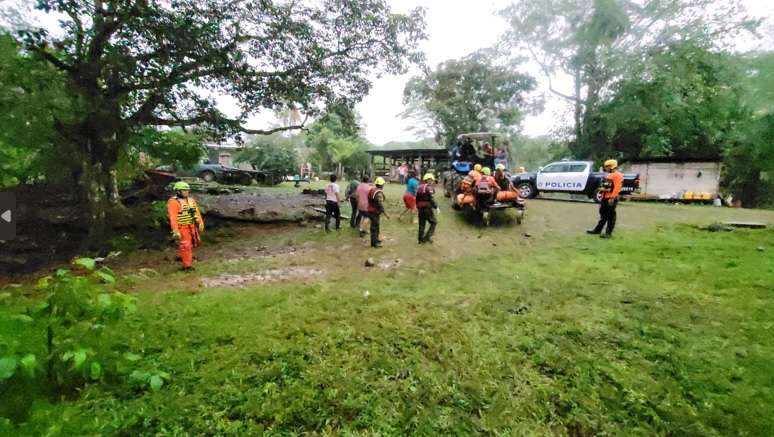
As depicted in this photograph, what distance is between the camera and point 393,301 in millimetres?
4805

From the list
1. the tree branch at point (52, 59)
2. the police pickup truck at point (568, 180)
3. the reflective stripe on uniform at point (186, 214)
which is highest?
the tree branch at point (52, 59)

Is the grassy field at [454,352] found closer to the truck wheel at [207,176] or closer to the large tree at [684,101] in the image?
the large tree at [684,101]

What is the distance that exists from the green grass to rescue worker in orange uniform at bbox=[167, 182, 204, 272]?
1.55 meters

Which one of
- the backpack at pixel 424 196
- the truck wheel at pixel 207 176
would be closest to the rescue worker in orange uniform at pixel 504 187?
the backpack at pixel 424 196

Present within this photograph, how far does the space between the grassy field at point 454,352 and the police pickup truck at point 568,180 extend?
8144 mm

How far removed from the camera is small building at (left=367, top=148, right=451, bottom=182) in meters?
24.4

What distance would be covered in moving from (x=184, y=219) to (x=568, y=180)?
13.7m

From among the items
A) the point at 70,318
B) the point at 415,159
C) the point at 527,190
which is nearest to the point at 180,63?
the point at 70,318

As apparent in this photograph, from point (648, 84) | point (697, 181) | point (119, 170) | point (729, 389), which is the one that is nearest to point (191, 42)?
point (119, 170)

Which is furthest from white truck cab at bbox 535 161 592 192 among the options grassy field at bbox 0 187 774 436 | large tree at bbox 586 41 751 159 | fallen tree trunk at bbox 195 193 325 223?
fallen tree trunk at bbox 195 193 325 223

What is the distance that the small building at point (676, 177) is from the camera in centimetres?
1733

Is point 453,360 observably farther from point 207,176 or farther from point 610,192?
point 207,176

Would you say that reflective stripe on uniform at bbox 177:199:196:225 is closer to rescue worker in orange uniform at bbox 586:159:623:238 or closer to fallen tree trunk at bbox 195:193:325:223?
fallen tree trunk at bbox 195:193:325:223

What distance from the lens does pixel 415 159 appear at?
90.9 feet
